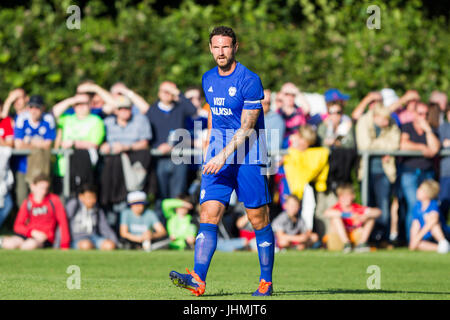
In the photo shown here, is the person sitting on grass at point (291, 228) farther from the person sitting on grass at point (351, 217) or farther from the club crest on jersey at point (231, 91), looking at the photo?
the club crest on jersey at point (231, 91)

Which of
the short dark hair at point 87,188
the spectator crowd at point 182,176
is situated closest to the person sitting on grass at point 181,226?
the spectator crowd at point 182,176

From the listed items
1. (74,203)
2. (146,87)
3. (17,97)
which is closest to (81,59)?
(146,87)

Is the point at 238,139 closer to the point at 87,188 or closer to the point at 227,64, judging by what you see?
the point at 227,64

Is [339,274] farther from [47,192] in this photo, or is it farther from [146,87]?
[146,87]

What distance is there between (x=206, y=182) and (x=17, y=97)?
23.9 feet

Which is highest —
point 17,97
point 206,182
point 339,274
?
point 17,97

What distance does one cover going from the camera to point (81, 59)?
19.0m

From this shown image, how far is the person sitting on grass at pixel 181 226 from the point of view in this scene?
14.6 metres

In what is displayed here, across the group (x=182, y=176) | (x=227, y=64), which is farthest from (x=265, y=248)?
(x=182, y=176)

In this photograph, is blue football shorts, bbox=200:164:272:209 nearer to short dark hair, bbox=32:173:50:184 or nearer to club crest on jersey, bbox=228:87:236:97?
club crest on jersey, bbox=228:87:236:97

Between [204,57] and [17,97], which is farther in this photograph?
[204,57]

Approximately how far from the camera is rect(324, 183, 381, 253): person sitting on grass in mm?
14664

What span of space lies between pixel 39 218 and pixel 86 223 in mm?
709
